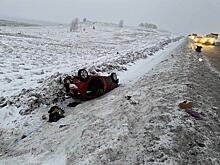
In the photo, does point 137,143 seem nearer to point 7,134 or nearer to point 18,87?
point 7,134

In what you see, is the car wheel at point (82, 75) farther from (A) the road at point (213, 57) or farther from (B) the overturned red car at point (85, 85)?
(A) the road at point (213, 57)

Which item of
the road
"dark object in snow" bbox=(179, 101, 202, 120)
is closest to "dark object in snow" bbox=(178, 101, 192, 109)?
"dark object in snow" bbox=(179, 101, 202, 120)

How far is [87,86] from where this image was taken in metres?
13.7

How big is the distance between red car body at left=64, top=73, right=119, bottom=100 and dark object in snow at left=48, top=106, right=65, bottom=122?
1.40 metres

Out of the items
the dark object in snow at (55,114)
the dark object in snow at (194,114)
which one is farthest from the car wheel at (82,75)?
the dark object in snow at (194,114)

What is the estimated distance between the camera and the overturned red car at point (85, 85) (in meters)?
13.3

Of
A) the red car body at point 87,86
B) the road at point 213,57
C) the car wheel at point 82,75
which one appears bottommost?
the road at point 213,57

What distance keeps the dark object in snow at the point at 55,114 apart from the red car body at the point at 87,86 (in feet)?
4.58

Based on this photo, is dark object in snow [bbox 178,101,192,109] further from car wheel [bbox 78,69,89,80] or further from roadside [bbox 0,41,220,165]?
car wheel [bbox 78,69,89,80]

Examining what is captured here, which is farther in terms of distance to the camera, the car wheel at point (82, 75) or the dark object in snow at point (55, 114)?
the car wheel at point (82, 75)

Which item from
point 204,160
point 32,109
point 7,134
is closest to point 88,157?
point 204,160

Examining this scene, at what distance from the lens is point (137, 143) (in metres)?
7.95

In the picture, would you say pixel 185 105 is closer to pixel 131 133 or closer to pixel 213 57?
pixel 131 133

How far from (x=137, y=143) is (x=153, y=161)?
3.08 feet
